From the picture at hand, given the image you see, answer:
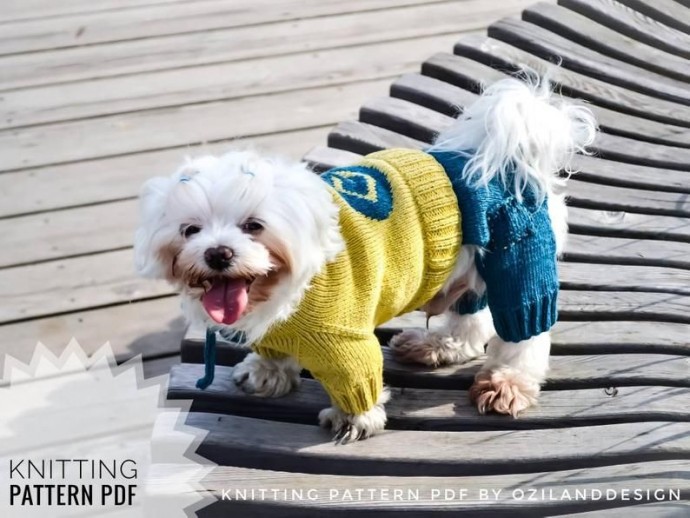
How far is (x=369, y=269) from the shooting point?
172 centimetres

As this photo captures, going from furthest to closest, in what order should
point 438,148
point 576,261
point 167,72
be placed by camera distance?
1. point 167,72
2. point 576,261
3. point 438,148

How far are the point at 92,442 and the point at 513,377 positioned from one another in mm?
923

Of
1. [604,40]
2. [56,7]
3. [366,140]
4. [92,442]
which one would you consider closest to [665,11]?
[604,40]

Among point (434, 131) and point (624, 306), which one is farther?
point (434, 131)

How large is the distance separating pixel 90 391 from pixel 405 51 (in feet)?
6.25

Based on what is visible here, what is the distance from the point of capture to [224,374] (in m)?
2.05

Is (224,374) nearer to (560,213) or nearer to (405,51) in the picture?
(560,213)

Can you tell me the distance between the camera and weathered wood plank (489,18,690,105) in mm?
2809

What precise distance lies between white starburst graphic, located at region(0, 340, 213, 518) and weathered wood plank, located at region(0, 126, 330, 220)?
0.64 m

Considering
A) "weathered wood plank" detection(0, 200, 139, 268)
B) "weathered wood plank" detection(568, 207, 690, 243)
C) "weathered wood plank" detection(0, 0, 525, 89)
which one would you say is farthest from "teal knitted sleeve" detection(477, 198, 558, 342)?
"weathered wood plank" detection(0, 0, 525, 89)

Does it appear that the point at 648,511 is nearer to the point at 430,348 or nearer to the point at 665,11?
the point at 430,348

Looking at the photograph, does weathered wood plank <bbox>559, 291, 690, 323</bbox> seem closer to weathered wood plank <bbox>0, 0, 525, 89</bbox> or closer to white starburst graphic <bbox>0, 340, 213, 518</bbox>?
white starburst graphic <bbox>0, 340, 213, 518</bbox>

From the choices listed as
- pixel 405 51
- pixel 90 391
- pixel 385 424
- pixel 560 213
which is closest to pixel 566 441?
pixel 385 424

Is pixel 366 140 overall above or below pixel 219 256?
above
